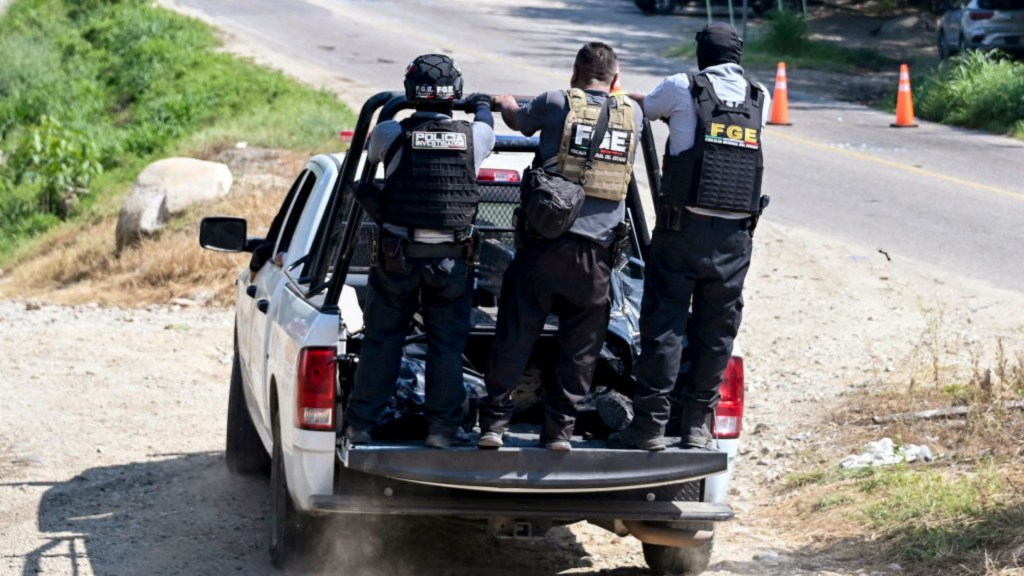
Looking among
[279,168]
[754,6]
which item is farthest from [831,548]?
[754,6]

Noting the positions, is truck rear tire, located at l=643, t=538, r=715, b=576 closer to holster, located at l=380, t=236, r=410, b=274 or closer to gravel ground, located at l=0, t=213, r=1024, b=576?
gravel ground, located at l=0, t=213, r=1024, b=576

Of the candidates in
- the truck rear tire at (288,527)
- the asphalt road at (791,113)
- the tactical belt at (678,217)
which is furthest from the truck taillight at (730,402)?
the asphalt road at (791,113)

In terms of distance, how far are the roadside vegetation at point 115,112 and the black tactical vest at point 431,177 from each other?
11566mm

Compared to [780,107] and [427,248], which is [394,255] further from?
[780,107]

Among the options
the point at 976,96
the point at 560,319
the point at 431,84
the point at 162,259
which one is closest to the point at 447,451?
the point at 560,319

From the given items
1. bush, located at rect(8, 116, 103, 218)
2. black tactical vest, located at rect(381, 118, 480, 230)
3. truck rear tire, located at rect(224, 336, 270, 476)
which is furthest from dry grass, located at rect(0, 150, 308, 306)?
black tactical vest, located at rect(381, 118, 480, 230)

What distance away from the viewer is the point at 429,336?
5.60 meters

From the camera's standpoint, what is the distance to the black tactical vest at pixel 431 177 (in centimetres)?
547

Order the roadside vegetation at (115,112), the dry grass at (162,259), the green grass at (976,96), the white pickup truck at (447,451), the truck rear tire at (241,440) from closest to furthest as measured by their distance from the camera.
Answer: the white pickup truck at (447,451) < the truck rear tire at (241,440) < the dry grass at (162,259) < the roadside vegetation at (115,112) < the green grass at (976,96)

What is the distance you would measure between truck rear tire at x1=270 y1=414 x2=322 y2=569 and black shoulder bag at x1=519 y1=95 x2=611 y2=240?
4.61 feet

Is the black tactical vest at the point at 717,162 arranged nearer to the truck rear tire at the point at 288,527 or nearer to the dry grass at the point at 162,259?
the truck rear tire at the point at 288,527

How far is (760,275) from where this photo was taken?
1232 cm

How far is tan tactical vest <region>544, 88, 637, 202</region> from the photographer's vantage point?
5410mm

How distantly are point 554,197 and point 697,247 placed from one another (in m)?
0.60
